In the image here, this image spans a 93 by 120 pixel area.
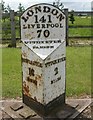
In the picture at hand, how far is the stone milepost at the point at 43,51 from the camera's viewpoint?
10.5 ft

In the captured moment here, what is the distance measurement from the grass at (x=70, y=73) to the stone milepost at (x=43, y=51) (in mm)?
912

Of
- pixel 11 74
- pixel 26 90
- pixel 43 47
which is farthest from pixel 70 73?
pixel 43 47

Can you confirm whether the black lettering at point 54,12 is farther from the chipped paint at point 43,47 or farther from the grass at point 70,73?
the grass at point 70,73

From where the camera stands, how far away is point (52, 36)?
3.27 meters

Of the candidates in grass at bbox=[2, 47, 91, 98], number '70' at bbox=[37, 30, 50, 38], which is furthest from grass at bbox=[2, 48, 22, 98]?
number '70' at bbox=[37, 30, 50, 38]

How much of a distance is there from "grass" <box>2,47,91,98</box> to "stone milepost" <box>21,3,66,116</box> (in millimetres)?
912

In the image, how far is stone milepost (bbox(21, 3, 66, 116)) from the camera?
3.21 m

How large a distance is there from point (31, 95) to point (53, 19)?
918 millimetres

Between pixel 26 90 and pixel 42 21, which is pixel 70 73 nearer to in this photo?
pixel 26 90

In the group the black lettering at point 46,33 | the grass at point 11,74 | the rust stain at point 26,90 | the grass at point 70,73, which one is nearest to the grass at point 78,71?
the grass at point 70,73

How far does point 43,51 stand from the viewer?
324 centimetres

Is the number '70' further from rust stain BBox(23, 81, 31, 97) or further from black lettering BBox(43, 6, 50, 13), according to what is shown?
rust stain BBox(23, 81, 31, 97)

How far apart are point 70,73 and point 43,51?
2.23 meters

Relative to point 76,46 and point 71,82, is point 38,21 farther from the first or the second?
point 76,46
